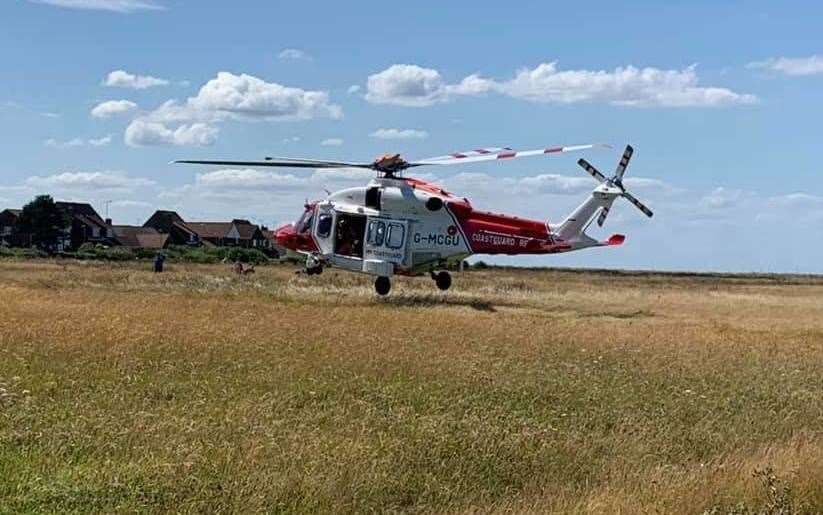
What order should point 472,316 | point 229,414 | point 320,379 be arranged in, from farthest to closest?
1. point 472,316
2. point 320,379
3. point 229,414

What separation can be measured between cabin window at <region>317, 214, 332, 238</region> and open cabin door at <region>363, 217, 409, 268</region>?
1.43m

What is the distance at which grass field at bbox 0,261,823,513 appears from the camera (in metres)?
8.30

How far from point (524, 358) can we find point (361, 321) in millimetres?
6255

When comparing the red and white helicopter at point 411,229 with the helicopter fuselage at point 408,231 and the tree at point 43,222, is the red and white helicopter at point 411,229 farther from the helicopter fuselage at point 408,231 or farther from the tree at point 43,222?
the tree at point 43,222

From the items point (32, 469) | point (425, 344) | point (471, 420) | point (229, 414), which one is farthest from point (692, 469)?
point (425, 344)

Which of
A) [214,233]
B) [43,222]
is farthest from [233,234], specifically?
[43,222]

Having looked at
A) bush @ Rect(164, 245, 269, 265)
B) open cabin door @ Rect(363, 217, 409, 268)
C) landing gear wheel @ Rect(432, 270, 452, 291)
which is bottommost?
bush @ Rect(164, 245, 269, 265)

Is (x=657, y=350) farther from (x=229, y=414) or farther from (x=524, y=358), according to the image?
(x=229, y=414)

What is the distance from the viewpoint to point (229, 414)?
10367mm

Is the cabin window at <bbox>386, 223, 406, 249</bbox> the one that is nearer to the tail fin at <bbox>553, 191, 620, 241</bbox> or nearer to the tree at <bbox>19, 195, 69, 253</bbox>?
the tail fin at <bbox>553, 191, 620, 241</bbox>

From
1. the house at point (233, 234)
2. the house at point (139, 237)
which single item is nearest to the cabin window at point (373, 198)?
the house at point (139, 237)

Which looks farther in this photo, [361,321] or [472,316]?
[472,316]

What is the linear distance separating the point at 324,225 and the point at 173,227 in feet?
312

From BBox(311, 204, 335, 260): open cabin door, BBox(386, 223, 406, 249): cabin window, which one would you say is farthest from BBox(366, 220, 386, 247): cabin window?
BBox(311, 204, 335, 260): open cabin door
